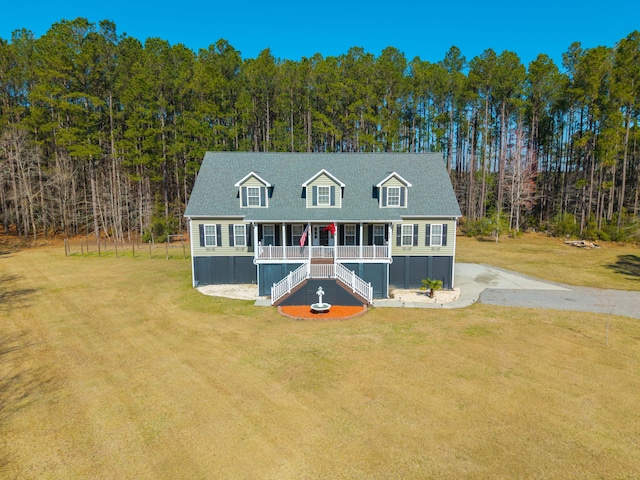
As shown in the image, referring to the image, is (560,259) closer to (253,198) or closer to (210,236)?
(253,198)

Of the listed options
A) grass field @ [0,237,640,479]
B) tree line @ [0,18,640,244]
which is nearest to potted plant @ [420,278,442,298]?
grass field @ [0,237,640,479]

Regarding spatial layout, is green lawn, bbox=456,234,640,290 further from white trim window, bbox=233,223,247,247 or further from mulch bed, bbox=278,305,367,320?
white trim window, bbox=233,223,247,247

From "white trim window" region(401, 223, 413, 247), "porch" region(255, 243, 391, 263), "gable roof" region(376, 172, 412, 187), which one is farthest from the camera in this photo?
"white trim window" region(401, 223, 413, 247)

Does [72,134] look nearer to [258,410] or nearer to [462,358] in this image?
[258,410]

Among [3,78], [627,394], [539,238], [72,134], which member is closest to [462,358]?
[627,394]

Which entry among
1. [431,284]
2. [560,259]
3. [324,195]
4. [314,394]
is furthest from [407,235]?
[560,259]

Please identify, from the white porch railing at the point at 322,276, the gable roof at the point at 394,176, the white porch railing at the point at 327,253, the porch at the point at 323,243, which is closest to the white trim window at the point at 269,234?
the porch at the point at 323,243
